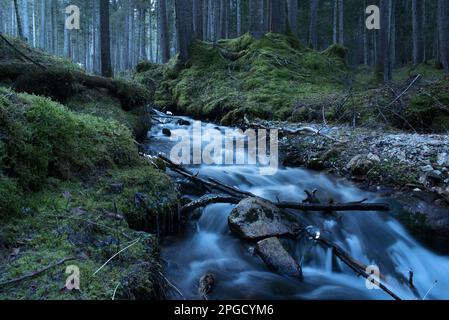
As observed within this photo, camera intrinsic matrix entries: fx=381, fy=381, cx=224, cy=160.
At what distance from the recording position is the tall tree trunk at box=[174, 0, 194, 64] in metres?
14.3

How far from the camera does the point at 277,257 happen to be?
4273 mm

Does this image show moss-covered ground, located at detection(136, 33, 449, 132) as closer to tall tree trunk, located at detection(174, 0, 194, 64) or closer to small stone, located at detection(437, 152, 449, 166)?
tall tree trunk, located at detection(174, 0, 194, 64)

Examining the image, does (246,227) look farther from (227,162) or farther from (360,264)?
(227,162)

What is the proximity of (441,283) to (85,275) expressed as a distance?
3.98 meters

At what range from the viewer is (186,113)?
1299 centimetres

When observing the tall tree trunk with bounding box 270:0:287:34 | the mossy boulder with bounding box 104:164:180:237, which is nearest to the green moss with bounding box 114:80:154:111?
the mossy boulder with bounding box 104:164:180:237

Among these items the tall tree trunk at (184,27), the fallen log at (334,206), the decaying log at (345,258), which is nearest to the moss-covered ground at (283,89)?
the tall tree trunk at (184,27)

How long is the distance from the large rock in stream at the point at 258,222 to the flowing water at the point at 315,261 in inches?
6.0

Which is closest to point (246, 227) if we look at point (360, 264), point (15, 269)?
point (360, 264)

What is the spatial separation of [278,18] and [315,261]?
537 inches

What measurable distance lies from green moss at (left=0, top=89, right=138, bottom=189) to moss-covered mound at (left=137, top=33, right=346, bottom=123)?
6.49 meters

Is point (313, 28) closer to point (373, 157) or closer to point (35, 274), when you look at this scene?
point (373, 157)

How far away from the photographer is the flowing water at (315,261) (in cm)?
406
